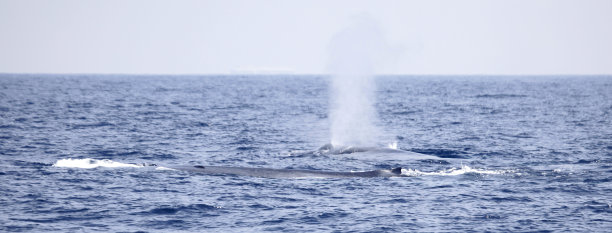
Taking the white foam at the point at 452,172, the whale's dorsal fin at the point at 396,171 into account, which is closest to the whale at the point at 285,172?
the whale's dorsal fin at the point at 396,171

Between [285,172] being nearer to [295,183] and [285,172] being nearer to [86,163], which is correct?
[295,183]

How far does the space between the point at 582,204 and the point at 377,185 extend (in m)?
9.30

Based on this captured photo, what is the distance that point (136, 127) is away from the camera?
2589 inches

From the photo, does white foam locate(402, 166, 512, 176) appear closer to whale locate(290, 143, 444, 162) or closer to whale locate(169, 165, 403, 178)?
whale locate(169, 165, 403, 178)

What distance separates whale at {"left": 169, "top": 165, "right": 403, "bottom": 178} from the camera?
1478 inches

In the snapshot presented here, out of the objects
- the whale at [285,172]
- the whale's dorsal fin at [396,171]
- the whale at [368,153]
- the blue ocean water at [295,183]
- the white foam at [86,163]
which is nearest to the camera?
the blue ocean water at [295,183]

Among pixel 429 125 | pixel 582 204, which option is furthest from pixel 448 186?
pixel 429 125

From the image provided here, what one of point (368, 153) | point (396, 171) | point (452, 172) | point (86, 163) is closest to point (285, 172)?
point (396, 171)

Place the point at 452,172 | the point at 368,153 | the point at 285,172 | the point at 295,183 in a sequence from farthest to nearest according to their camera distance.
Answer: the point at 368,153
the point at 452,172
the point at 285,172
the point at 295,183

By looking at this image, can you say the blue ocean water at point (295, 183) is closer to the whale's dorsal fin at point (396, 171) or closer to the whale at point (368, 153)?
the whale at point (368, 153)

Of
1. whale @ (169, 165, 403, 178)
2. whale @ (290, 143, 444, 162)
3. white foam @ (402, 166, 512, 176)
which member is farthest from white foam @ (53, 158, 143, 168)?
white foam @ (402, 166, 512, 176)

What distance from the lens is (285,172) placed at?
38250 mm

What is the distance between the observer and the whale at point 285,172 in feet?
123

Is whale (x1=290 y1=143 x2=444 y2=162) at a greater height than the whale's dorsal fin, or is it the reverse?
the whale's dorsal fin
